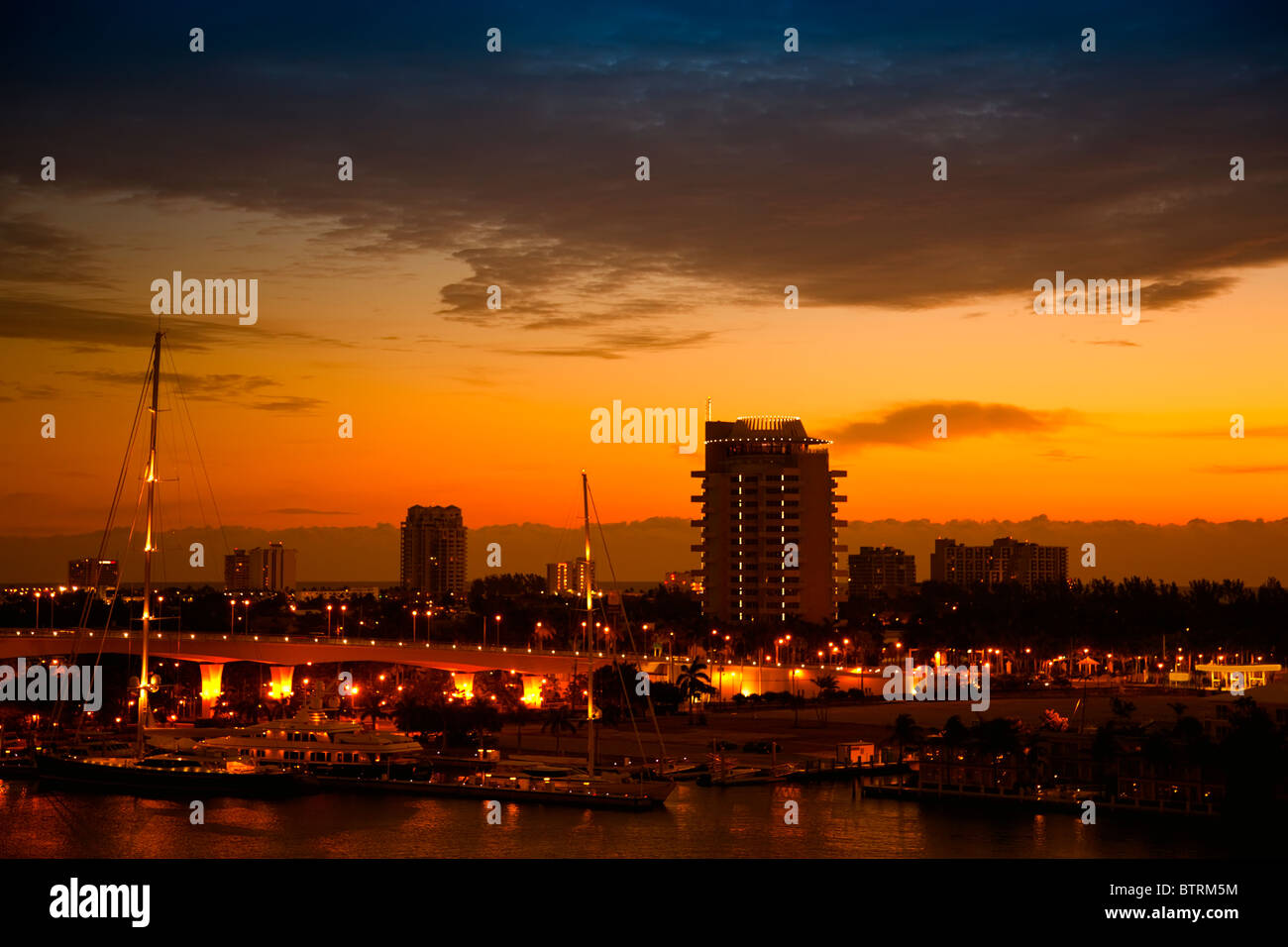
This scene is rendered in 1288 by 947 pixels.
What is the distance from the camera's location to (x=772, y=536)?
11744 centimetres

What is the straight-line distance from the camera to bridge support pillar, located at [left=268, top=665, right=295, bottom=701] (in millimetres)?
79387

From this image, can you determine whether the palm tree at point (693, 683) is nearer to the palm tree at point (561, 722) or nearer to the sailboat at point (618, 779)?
the palm tree at point (561, 722)

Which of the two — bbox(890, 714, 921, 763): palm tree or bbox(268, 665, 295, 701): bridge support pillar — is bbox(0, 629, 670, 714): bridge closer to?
bbox(268, 665, 295, 701): bridge support pillar

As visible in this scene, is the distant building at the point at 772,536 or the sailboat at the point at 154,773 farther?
the distant building at the point at 772,536

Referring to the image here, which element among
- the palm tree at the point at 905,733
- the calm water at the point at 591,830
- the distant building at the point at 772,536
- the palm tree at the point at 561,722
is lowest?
the calm water at the point at 591,830

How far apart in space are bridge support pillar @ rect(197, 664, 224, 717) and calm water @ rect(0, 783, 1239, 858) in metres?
32.3

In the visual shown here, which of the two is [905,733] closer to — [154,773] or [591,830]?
[591,830]

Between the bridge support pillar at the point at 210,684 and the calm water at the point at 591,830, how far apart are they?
3230cm

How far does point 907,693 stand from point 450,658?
2405cm

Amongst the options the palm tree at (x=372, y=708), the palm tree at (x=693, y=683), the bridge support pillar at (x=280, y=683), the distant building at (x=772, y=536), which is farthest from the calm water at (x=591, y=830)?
the distant building at (x=772, y=536)

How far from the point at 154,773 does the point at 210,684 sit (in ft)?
113

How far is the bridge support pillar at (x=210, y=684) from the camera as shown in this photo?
76.6m

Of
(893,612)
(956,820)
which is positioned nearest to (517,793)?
(956,820)

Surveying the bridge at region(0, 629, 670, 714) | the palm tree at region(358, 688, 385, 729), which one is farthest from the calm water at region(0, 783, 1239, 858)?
the bridge at region(0, 629, 670, 714)
